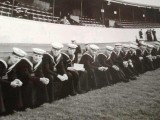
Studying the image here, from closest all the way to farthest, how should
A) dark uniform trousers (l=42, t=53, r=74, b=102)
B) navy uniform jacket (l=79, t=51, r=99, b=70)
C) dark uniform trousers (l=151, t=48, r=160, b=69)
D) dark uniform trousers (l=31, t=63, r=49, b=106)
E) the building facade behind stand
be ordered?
dark uniform trousers (l=31, t=63, r=49, b=106), dark uniform trousers (l=42, t=53, r=74, b=102), navy uniform jacket (l=79, t=51, r=99, b=70), dark uniform trousers (l=151, t=48, r=160, b=69), the building facade behind stand

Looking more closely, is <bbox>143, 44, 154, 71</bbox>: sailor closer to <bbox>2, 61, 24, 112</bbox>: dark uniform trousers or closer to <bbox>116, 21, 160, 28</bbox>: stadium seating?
<bbox>2, 61, 24, 112</bbox>: dark uniform trousers

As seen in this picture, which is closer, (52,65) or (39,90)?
(39,90)

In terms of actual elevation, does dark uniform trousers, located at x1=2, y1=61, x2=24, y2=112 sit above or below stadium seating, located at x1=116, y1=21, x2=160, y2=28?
below

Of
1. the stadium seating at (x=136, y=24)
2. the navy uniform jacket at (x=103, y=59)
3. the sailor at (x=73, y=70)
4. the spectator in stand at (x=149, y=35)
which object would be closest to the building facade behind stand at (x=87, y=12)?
the stadium seating at (x=136, y=24)

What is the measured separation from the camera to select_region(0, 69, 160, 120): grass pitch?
559cm

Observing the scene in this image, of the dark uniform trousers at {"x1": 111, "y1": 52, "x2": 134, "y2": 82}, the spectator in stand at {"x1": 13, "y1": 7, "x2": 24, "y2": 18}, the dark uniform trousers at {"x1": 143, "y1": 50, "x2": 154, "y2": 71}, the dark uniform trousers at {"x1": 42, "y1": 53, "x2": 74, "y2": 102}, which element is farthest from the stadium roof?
the dark uniform trousers at {"x1": 42, "y1": 53, "x2": 74, "y2": 102}

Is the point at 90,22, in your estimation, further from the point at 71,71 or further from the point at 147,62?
the point at 71,71

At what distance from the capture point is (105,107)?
639 cm

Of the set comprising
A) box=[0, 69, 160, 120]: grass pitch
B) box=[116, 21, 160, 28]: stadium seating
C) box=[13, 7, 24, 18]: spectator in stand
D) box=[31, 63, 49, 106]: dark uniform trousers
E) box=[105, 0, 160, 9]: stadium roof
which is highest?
box=[105, 0, 160, 9]: stadium roof

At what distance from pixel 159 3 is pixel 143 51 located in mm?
17296

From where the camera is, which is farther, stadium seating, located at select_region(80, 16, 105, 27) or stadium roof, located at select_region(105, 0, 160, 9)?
stadium roof, located at select_region(105, 0, 160, 9)

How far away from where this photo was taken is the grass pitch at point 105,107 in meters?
5.59

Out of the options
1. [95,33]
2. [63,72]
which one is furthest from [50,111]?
[95,33]

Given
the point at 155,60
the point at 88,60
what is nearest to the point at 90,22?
the point at 155,60
